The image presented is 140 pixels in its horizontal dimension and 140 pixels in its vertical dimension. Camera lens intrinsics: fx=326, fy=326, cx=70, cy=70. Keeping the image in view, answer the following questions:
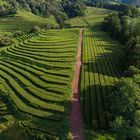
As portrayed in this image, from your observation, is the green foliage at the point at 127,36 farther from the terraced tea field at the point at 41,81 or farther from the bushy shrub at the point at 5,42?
the bushy shrub at the point at 5,42

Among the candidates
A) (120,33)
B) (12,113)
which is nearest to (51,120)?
(12,113)

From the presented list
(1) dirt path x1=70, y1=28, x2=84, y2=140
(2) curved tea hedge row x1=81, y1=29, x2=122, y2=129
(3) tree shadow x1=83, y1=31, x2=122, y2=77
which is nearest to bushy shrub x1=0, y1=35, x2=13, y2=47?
(2) curved tea hedge row x1=81, y1=29, x2=122, y2=129

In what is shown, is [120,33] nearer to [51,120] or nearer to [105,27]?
[105,27]

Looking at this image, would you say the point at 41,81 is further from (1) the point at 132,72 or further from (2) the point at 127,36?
(2) the point at 127,36

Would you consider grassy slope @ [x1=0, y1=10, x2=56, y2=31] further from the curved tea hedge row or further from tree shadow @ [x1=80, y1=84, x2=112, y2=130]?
tree shadow @ [x1=80, y1=84, x2=112, y2=130]

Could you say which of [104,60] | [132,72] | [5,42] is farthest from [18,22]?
[132,72]

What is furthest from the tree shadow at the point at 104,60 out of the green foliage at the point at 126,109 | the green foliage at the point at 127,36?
the green foliage at the point at 126,109
